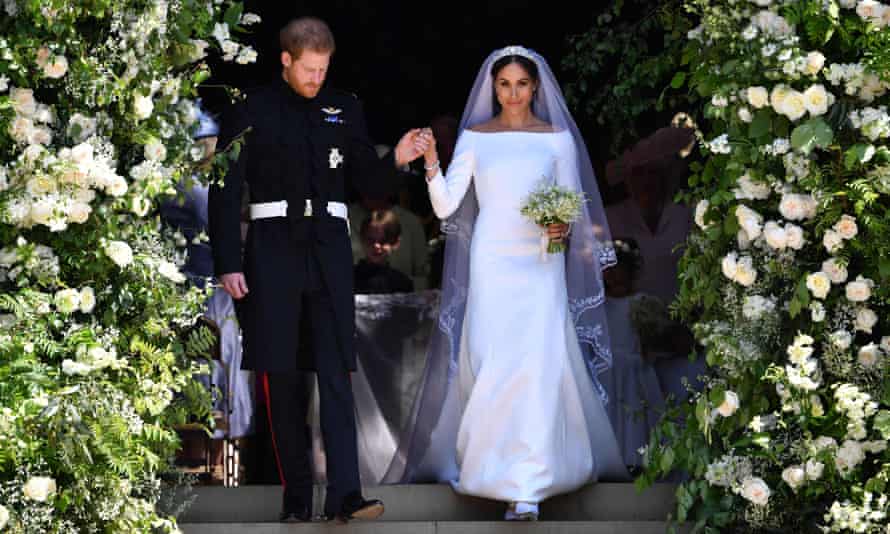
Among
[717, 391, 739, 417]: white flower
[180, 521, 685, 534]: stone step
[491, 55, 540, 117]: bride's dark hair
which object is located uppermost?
[491, 55, 540, 117]: bride's dark hair

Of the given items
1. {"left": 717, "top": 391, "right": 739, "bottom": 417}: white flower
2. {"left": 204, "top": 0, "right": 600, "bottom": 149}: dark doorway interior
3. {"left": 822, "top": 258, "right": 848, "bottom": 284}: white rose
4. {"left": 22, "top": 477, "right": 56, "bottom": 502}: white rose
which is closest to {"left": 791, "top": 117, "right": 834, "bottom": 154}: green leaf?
{"left": 822, "top": 258, "right": 848, "bottom": 284}: white rose

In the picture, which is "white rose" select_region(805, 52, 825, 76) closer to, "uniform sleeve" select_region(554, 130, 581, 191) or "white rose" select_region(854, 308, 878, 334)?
"white rose" select_region(854, 308, 878, 334)

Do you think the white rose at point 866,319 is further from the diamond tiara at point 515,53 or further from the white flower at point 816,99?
the diamond tiara at point 515,53

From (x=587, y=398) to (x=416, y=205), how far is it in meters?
3.26

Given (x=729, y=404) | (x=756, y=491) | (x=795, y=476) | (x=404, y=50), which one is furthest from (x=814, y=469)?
(x=404, y=50)

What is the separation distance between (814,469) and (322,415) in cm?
199

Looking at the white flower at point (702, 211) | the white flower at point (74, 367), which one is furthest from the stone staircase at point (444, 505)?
the white flower at point (74, 367)

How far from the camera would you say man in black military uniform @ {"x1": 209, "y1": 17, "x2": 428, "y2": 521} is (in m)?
6.75

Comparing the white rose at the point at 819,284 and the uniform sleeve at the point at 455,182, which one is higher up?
the uniform sleeve at the point at 455,182

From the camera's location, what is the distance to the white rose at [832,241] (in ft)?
19.4

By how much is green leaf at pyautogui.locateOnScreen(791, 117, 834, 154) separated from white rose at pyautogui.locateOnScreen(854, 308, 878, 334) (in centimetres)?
60

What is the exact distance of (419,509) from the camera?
730 cm

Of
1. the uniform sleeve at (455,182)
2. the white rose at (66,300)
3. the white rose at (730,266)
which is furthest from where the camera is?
Answer: the uniform sleeve at (455,182)

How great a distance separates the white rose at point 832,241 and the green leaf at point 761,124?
1.47 ft
